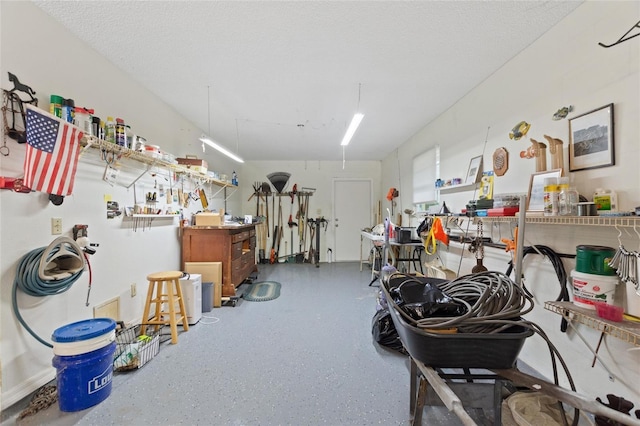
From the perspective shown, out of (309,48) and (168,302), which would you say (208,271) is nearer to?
(168,302)

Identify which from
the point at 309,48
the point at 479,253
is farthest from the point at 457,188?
the point at 309,48

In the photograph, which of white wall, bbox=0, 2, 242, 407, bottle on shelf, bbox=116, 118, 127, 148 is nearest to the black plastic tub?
white wall, bbox=0, 2, 242, 407

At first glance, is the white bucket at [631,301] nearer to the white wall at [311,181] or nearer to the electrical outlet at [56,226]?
the electrical outlet at [56,226]

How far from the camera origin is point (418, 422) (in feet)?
4.72

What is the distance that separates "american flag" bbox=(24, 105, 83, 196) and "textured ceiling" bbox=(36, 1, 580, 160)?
2.86 feet

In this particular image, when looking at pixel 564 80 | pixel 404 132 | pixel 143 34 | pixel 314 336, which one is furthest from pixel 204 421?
pixel 404 132

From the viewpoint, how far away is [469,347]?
105 cm

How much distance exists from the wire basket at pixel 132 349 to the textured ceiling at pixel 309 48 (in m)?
2.60

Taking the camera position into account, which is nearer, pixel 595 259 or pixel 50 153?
pixel 595 259

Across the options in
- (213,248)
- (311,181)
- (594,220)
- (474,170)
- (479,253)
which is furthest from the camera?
(311,181)

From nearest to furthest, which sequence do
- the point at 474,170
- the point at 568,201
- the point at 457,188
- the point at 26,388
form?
the point at 568,201 → the point at 26,388 → the point at 474,170 → the point at 457,188

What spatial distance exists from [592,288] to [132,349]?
3.34 metres

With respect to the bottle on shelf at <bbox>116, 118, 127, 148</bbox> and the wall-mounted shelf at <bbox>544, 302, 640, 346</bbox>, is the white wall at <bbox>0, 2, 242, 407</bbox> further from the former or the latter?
the wall-mounted shelf at <bbox>544, 302, 640, 346</bbox>

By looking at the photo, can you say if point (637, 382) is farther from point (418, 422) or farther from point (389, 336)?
point (389, 336)
